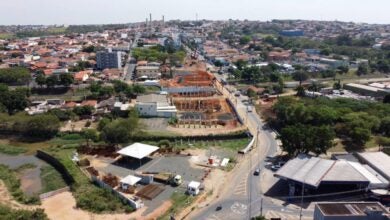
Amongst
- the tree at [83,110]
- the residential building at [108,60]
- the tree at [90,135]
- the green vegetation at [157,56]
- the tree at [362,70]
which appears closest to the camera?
the tree at [90,135]

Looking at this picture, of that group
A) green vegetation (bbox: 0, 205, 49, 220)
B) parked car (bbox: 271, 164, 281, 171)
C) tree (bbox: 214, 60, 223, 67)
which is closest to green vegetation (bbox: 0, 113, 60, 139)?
green vegetation (bbox: 0, 205, 49, 220)

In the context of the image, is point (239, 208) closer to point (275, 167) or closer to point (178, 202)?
point (178, 202)

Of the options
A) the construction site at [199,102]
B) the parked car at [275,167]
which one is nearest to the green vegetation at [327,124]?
the parked car at [275,167]

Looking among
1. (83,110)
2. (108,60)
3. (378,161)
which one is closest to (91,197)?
(83,110)

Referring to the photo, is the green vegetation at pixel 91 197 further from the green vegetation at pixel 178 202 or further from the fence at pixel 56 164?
the green vegetation at pixel 178 202

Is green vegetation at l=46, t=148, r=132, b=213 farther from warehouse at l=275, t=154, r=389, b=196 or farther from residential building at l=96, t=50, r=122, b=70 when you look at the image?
residential building at l=96, t=50, r=122, b=70
